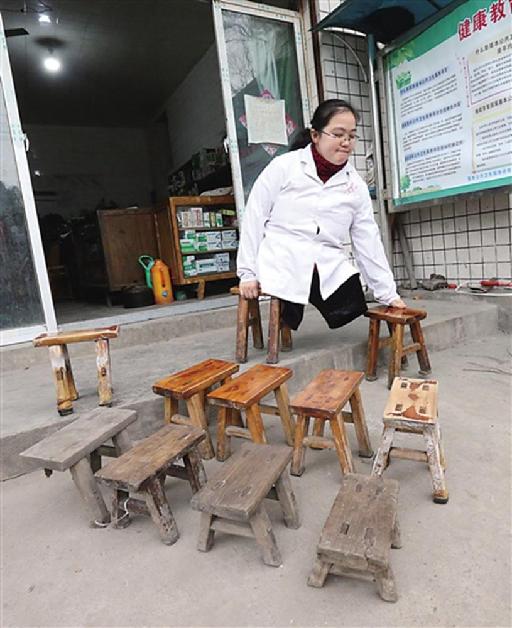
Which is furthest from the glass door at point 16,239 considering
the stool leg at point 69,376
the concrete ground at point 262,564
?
the concrete ground at point 262,564

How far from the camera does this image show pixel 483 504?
50.3 inches

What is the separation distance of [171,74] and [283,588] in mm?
7128

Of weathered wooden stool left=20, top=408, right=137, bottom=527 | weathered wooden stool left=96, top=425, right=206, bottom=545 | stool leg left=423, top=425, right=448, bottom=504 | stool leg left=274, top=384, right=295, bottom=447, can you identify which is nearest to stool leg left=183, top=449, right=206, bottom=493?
weathered wooden stool left=96, top=425, right=206, bottom=545

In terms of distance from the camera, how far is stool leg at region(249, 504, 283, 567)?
1098mm

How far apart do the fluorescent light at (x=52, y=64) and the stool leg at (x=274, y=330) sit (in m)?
5.63

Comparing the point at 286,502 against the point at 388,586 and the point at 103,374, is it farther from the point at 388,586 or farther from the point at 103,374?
the point at 103,374

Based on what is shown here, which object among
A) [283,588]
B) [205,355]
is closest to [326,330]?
[205,355]

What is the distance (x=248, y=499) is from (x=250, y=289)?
1.25m

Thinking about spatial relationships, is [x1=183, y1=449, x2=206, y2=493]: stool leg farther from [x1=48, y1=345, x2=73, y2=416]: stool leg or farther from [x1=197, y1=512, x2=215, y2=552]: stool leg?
[x1=48, y1=345, x2=73, y2=416]: stool leg

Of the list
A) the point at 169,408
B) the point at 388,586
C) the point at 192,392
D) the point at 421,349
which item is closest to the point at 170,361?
the point at 169,408

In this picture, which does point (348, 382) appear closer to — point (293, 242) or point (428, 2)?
point (293, 242)

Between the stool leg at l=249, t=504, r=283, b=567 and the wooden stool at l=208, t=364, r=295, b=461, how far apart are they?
1.36ft

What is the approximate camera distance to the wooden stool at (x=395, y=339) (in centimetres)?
212

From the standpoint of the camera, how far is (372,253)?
7.50 ft
